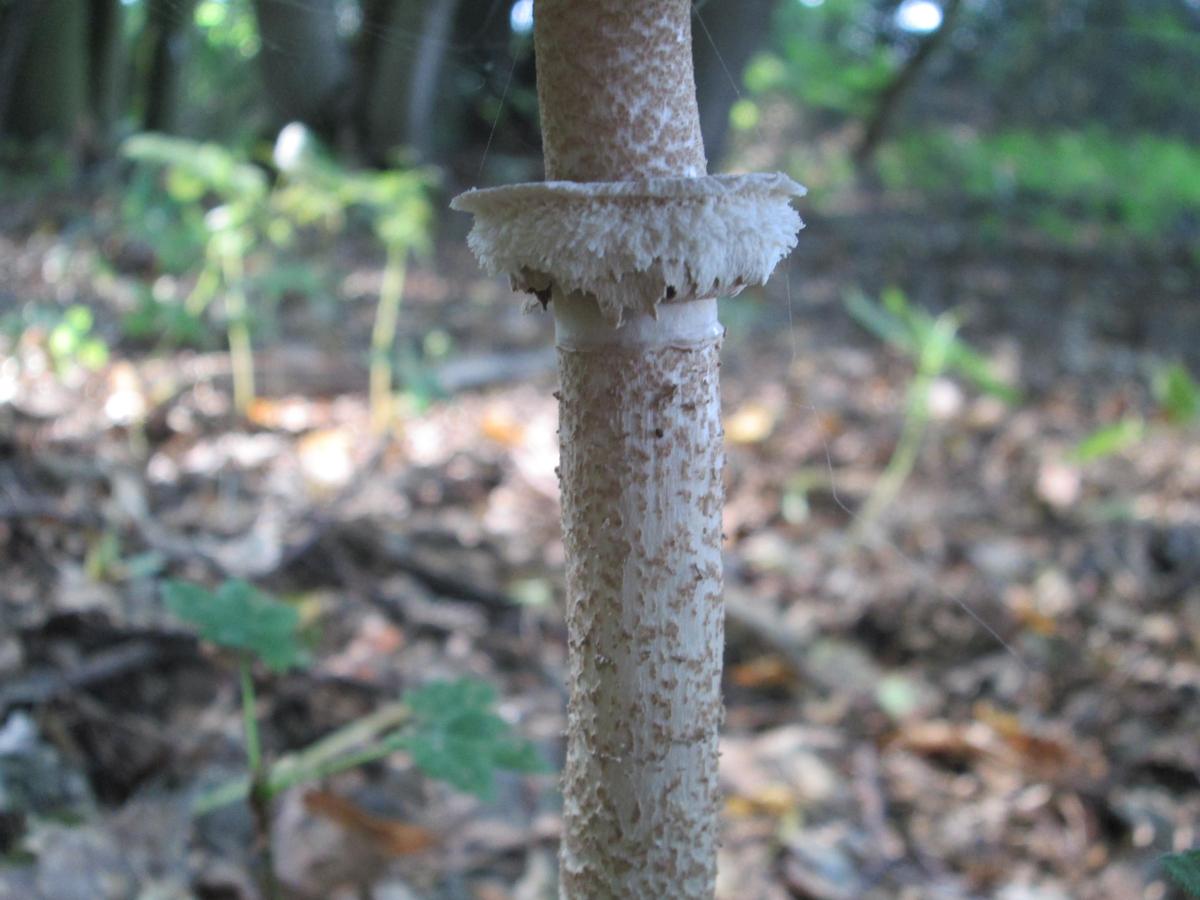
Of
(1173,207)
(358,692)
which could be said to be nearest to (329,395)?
(358,692)

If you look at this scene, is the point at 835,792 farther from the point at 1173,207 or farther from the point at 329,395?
the point at 1173,207

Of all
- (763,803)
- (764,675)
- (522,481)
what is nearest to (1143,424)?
(764,675)

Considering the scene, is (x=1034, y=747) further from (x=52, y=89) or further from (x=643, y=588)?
(x=52, y=89)

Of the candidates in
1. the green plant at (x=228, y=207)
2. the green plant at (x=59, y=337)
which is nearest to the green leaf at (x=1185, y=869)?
the green plant at (x=228, y=207)

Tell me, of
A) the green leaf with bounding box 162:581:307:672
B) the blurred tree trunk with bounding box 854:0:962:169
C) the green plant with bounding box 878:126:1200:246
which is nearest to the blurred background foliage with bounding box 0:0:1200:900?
the green leaf with bounding box 162:581:307:672

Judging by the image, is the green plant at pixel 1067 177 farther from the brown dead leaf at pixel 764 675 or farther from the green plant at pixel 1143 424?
the brown dead leaf at pixel 764 675

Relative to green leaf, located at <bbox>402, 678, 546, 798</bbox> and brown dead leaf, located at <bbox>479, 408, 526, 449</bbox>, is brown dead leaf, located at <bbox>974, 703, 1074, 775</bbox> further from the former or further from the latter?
brown dead leaf, located at <bbox>479, 408, 526, 449</bbox>
